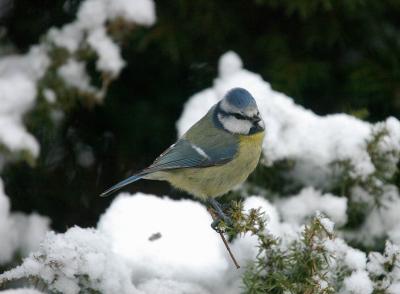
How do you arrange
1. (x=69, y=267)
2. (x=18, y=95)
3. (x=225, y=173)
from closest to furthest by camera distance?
(x=69, y=267), (x=225, y=173), (x=18, y=95)

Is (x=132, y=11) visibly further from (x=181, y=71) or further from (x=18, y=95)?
(x=181, y=71)

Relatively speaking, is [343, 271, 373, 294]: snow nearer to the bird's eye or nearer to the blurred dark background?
the bird's eye

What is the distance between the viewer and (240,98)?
229 centimetres

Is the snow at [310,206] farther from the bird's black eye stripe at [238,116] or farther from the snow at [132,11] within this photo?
the snow at [132,11]

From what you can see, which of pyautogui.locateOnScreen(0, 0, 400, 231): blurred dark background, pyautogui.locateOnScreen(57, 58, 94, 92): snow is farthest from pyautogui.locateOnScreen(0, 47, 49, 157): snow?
pyautogui.locateOnScreen(0, 0, 400, 231): blurred dark background

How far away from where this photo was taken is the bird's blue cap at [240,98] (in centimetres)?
226

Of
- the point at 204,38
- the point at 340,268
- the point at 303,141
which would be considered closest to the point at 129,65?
the point at 204,38

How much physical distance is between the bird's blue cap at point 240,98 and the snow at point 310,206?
16.0 inches

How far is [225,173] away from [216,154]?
0.09m

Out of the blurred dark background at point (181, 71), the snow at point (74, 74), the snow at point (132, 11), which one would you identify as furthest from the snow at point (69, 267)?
the blurred dark background at point (181, 71)

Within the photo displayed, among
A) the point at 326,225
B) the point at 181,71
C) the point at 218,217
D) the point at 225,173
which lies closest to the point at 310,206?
the point at 225,173

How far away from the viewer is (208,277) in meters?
2.01

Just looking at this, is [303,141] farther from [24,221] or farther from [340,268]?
[24,221]

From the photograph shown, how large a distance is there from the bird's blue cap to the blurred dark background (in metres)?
0.72
